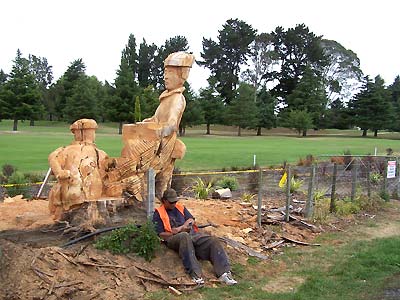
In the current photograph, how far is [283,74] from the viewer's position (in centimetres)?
7019

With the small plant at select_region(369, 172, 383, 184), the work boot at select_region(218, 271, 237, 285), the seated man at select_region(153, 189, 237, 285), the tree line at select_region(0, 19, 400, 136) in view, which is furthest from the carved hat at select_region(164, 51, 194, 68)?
the tree line at select_region(0, 19, 400, 136)

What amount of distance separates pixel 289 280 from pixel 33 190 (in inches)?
330

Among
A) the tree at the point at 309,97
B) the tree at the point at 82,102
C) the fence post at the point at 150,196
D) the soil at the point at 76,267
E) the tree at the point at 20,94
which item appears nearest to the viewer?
the soil at the point at 76,267

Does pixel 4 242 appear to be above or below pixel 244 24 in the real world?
below

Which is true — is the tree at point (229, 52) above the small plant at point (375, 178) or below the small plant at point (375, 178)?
above

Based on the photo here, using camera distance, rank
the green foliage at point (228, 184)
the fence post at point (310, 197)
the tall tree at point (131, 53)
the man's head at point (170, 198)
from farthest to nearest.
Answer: the tall tree at point (131, 53) → the green foliage at point (228, 184) → the fence post at point (310, 197) → the man's head at point (170, 198)

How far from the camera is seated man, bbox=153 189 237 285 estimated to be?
6.54 meters

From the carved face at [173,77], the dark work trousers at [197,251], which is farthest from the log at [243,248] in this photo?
the carved face at [173,77]

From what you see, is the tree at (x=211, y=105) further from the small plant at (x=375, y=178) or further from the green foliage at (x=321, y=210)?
the green foliage at (x=321, y=210)

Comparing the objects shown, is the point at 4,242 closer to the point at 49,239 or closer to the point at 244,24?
the point at 49,239

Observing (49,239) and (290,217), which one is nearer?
(49,239)

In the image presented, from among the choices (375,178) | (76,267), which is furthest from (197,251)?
(375,178)

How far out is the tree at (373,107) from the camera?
5897cm

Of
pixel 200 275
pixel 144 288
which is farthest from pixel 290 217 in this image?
pixel 144 288
